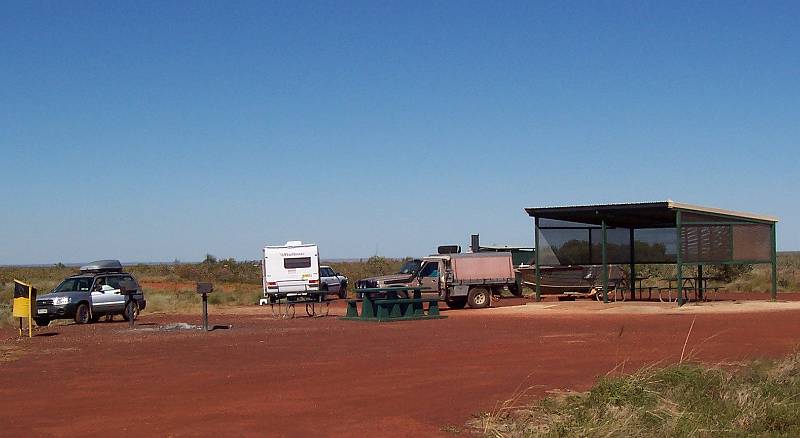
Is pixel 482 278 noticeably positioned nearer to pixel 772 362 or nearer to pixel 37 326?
pixel 37 326

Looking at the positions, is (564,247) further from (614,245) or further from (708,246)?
(708,246)

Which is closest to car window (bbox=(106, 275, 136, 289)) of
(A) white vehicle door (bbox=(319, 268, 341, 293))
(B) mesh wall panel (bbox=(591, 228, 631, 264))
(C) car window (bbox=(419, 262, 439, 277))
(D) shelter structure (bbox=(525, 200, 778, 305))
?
(C) car window (bbox=(419, 262, 439, 277))

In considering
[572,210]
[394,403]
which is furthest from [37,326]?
[394,403]

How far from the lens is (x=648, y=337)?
19.2 metres

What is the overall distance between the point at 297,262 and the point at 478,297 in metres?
7.31

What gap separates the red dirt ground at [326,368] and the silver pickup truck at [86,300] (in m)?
3.39

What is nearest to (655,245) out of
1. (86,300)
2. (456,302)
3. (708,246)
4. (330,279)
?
(708,246)

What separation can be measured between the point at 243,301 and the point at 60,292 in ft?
44.5

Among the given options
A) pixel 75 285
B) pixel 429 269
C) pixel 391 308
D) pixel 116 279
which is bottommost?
pixel 391 308

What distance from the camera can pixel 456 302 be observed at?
32.7 m

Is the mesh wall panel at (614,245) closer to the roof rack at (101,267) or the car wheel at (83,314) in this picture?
the roof rack at (101,267)

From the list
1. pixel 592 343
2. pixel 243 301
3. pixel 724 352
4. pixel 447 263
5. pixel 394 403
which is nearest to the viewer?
pixel 394 403

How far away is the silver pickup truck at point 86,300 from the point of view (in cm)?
2927

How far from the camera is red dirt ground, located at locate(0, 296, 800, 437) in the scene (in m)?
10.6
